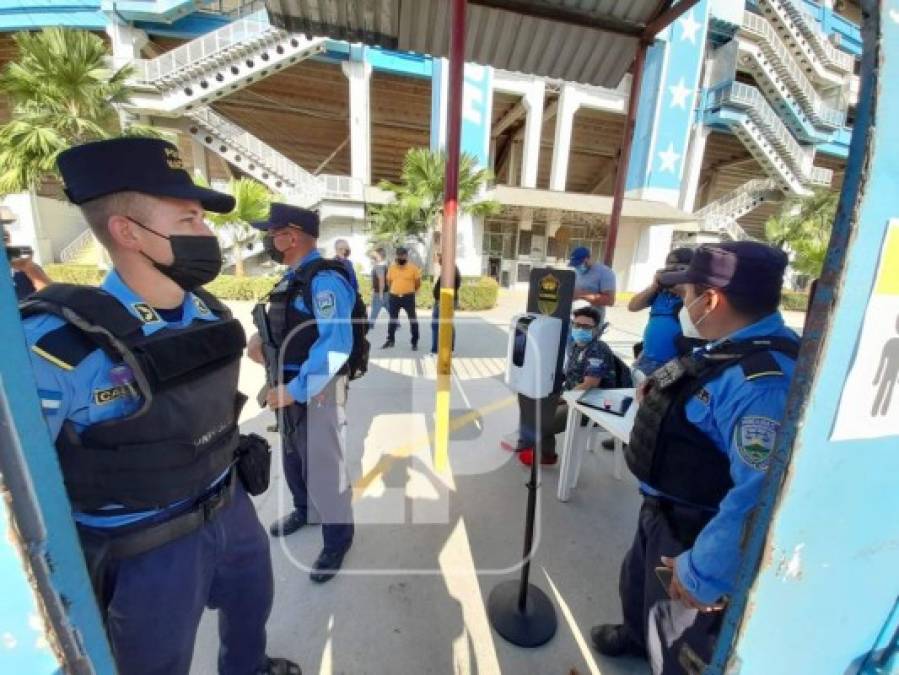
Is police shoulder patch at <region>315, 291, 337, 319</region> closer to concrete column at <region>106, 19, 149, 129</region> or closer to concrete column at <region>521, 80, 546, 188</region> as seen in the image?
concrete column at <region>106, 19, 149, 129</region>

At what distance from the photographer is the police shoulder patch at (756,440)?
3.40 ft

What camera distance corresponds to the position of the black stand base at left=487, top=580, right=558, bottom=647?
1.87m

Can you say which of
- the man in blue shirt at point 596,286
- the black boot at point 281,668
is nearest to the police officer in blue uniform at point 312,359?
the black boot at point 281,668

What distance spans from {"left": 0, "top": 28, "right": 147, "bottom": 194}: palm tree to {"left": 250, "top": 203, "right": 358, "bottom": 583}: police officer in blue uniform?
9.03m

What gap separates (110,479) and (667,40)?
763 inches

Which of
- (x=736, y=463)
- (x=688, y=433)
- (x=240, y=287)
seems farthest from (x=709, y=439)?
(x=240, y=287)

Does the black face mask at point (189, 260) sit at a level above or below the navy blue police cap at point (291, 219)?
below

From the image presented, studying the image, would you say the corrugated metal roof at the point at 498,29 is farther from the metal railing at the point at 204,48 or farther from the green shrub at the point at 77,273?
the metal railing at the point at 204,48

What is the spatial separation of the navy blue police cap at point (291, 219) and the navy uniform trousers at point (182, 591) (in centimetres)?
134

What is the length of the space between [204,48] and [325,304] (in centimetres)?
1482

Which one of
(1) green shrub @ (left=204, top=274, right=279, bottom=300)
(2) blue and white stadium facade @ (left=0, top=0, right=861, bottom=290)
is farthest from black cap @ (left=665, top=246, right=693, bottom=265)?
(2) blue and white stadium facade @ (left=0, top=0, right=861, bottom=290)

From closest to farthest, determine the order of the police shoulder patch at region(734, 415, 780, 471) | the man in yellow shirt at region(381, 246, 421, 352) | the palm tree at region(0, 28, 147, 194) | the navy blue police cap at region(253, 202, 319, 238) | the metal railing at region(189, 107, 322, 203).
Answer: the police shoulder patch at region(734, 415, 780, 471)
the navy blue police cap at region(253, 202, 319, 238)
the man in yellow shirt at region(381, 246, 421, 352)
the palm tree at region(0, 28, 147, 194)
the metal railing at region(189, 107, 322, 203)

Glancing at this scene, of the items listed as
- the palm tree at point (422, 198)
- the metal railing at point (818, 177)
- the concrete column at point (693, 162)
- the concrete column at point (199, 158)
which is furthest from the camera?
the metal railing at point (818, 177)

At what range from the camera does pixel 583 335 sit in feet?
10.2
